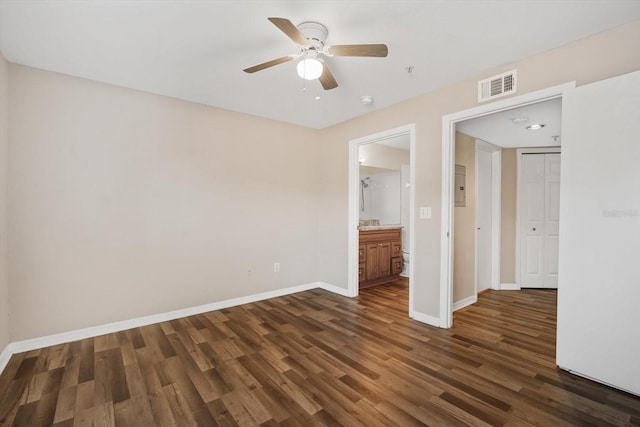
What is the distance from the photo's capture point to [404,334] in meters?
2.89

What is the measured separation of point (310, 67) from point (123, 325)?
3163 mm

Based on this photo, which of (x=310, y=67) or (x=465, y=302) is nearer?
(x=310, y=67)

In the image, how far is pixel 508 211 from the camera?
15.6 feet

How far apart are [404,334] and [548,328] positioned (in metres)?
1.62

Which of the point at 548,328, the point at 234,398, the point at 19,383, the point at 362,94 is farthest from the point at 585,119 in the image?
the point at 19,383

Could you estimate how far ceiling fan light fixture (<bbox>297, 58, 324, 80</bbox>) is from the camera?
210 centimetres

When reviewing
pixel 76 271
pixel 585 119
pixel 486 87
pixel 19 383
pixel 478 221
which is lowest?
pixel 19 383

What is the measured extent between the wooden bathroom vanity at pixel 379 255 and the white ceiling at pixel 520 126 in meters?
2.01

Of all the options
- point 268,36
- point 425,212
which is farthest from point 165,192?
point 425,212

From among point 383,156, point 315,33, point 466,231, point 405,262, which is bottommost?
point 405,262

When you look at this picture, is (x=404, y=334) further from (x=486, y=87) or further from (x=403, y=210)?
(x=403, y=210)

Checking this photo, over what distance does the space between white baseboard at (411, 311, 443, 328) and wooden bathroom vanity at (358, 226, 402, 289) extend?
135 centimetres

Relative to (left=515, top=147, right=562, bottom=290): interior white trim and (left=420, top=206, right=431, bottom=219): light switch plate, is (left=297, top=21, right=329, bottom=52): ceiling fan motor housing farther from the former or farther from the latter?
(left=515, top=147, right=562, bottom=290): interior white trim

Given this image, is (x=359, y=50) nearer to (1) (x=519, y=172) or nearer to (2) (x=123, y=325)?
(2) (x=123, y=325)
